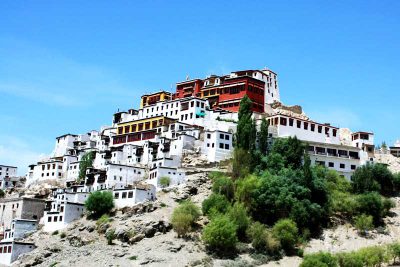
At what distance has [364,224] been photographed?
65.4m

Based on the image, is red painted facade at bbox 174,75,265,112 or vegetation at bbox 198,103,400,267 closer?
vegetation at bbox 198,103,400,267

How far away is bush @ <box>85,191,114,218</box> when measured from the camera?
68.8 m

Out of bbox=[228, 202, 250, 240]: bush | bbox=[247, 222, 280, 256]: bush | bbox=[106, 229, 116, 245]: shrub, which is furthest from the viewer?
bbox=[106, 229, 116, 245]: shrub

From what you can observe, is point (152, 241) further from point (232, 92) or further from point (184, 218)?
point (232, 92)

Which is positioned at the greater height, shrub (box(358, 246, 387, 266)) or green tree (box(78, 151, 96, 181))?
green tree (box(78, 151, 96, 181))

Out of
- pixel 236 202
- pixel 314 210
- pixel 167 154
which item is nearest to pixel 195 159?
pixel 167 154

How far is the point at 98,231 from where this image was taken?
218 feet

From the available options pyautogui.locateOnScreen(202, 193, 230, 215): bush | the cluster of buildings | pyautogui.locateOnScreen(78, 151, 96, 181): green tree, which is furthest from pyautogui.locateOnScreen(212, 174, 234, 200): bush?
pyautogui.locateOnScreen(78, 151, 96, 181): green tree

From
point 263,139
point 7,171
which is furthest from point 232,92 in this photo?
point 7,171

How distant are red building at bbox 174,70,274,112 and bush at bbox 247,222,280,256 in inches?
1070

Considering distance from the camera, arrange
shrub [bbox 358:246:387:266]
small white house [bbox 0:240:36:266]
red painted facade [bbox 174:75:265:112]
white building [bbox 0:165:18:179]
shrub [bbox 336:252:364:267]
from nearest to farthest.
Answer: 1. shrub [bbox 336:252:364:267]
2. shrub [bbox 358:246:387:266]
3. small white house [bbox 0:240:36:266]
4. red painted facade [bbox 174:75:265:112]
5. white building [bbox 0:165:18:179]

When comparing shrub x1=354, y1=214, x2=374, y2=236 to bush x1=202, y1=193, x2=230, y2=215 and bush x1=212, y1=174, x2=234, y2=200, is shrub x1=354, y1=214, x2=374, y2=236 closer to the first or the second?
bush x1=212, y1=174, x2=234, y2=200

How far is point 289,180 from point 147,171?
18247 millimetres

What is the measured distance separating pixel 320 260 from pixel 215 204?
40.1 ft
